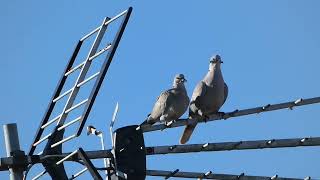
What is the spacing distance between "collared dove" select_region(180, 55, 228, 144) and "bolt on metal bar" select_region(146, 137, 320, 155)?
4.40 m

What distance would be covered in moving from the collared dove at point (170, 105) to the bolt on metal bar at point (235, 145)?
3.97 metres

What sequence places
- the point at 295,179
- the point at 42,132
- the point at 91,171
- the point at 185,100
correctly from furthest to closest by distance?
the point at 185,100
the point at 295,179
the point at 42,132
the point at 91,171

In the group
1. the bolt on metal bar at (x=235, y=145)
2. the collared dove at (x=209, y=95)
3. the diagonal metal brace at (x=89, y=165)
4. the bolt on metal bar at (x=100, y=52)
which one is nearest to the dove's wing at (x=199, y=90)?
the collared dove at (x=209, y=95)

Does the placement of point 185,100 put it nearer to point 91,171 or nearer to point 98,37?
point 98,37

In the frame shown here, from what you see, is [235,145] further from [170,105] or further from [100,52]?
[170,105]

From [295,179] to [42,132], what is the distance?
2479 millimetres

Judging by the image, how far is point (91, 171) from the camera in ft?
21.9

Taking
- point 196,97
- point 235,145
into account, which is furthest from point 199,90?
point 235,145

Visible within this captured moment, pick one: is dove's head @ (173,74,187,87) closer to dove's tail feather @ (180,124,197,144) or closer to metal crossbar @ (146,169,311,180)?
dove's tail feather @ (180,124,197,144)

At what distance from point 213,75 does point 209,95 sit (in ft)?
1.66

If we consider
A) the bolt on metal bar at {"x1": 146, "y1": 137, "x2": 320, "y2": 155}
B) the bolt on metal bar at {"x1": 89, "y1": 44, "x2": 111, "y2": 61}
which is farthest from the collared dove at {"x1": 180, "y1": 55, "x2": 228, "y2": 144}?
the bolt on metal bar at {"x1": 89, "y1": 44, "x2": 111, "y2": 61}

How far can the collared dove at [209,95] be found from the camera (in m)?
13.1

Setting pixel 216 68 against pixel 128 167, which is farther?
pixel 216 68

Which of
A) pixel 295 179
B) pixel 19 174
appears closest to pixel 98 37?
pixel 19 174
